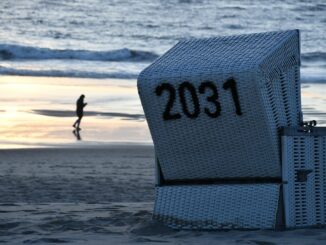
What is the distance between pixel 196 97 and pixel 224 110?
228mm

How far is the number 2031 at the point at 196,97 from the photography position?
7.34 metres

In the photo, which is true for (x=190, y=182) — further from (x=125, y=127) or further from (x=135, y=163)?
(x=125, y=127)

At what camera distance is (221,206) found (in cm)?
766

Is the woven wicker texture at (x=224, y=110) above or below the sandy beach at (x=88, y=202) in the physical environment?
Result: above

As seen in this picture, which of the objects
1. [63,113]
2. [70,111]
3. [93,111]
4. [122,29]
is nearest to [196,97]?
[63,113]

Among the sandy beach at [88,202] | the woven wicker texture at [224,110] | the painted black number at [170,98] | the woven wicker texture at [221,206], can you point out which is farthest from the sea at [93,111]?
the painted black number at [170,98]

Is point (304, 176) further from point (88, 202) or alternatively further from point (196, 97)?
point (88, 202)

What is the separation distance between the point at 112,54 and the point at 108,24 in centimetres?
1666

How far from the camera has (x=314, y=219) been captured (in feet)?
25.3

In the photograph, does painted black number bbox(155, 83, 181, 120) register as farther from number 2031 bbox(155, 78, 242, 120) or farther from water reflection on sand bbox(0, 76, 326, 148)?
water reflection on sand bbox(0, 76, 326, 148)

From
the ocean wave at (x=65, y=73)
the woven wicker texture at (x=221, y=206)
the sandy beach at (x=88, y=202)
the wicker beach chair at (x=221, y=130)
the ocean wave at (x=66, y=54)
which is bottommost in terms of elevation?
the sandy beach at (x=88, y=202)

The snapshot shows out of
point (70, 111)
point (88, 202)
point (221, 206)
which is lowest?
point (88, 202)

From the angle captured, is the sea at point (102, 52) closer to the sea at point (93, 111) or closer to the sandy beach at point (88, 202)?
the sea at point (93, 111)

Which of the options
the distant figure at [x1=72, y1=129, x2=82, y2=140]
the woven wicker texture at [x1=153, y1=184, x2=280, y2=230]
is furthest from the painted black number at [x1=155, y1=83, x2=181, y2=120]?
the distant figure at [x1=72, y1=129, x2=82, y2=140]
